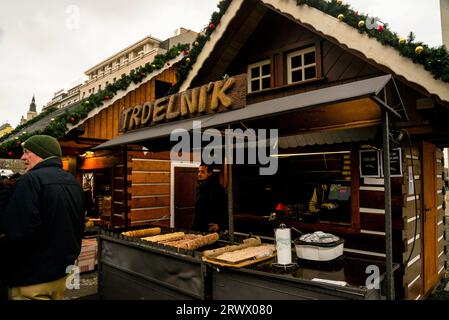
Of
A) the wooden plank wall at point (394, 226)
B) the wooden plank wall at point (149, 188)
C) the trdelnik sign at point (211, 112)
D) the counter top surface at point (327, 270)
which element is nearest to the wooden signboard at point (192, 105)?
the trdelnik sign at point (211, 112)

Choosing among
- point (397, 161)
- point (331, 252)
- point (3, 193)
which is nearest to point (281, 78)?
point (397, 161)

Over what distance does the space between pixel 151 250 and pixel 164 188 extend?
6556 mm

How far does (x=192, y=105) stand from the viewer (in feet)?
16.6

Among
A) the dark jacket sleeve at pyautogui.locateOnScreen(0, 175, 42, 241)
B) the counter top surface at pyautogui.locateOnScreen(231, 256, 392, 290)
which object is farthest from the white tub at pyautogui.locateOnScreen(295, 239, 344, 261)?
the dark jacket sleeve at pyautogui.locateOnScreen(0, 175, 42, 241)

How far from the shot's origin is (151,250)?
4.23 m

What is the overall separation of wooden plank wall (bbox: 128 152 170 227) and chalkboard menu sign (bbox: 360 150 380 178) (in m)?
6.89

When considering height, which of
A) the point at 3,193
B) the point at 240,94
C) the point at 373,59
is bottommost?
the point at 3,193

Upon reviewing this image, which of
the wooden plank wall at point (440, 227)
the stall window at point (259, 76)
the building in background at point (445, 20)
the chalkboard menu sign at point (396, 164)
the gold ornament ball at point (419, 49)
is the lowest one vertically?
the wooden plank wall at point (440, 227)

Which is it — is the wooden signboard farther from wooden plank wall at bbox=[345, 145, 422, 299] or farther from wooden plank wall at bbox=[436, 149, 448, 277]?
wooden plank wall at bbox=[436, 149, 448, 277]

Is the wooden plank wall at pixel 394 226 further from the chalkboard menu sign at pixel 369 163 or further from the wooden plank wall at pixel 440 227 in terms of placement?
the wooden plank wall at pixel 440 227

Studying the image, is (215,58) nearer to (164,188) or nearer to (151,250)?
(164,188)

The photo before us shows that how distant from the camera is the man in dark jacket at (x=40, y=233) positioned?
111 inches

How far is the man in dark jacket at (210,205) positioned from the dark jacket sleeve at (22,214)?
364 centimetres

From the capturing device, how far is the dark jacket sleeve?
2.78 meters
